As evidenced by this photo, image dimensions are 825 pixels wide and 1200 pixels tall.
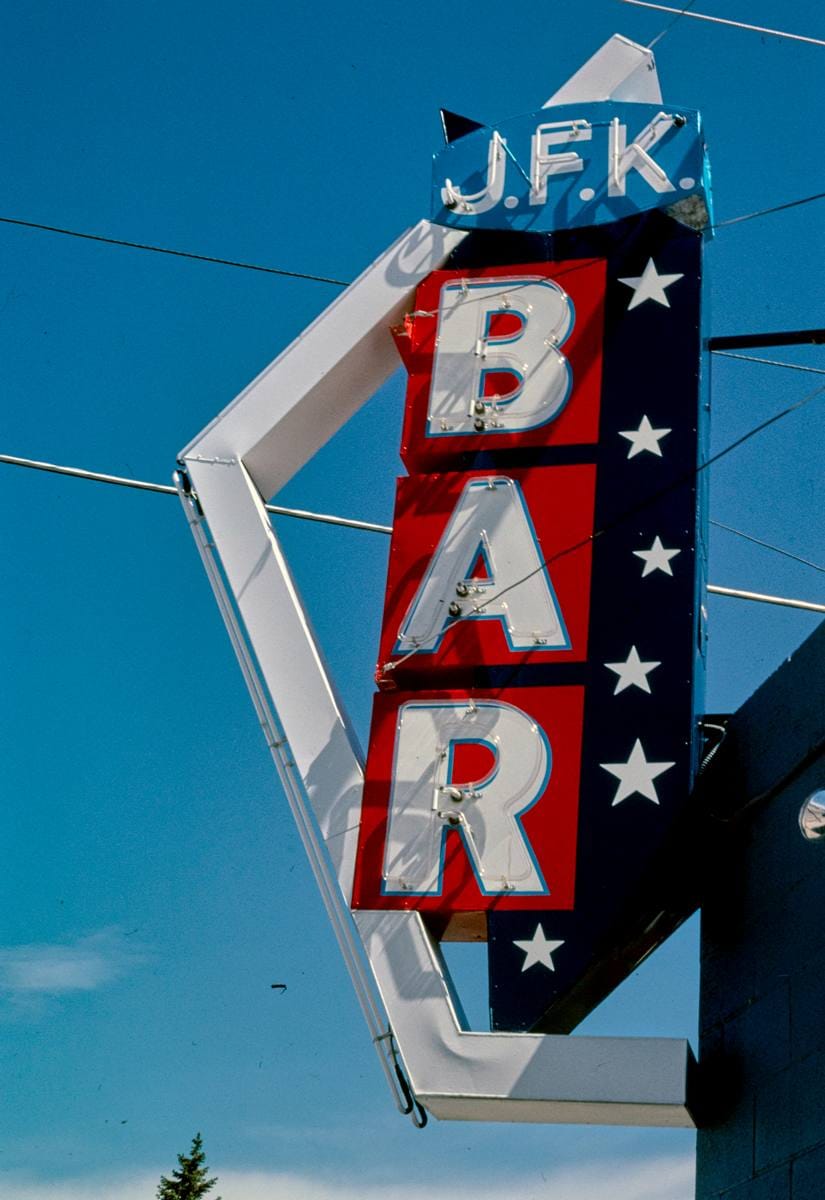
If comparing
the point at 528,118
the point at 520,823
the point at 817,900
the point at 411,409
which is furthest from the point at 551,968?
the point at 528,118

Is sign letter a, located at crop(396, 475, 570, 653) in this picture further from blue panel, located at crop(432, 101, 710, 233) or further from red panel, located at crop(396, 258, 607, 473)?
blue panel, located at crop(432, 101, 710, 233)

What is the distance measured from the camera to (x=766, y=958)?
632 centimetres

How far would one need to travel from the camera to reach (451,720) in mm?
7523

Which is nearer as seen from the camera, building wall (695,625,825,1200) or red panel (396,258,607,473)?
building wall (695,625,825,1200)

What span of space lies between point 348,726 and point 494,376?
2081 mm

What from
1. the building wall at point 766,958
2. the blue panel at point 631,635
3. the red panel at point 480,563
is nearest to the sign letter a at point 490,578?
the red panel at point 480,563

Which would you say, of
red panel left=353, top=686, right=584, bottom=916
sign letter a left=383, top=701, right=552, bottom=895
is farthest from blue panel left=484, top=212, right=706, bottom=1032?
sign letter a left=383, top=701, right=552, bottom=895

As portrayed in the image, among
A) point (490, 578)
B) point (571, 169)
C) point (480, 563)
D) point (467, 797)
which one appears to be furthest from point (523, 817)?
point (571, 169)

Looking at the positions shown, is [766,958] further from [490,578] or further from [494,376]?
[494,376]

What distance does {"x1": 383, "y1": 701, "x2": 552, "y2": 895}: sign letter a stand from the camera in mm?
7086

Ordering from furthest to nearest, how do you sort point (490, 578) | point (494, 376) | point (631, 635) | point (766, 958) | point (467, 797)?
point (494, 376) → point (490, 578) → point (631, 635) → point (467, 797) → point (766, 958)

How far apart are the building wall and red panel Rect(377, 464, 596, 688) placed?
41.5 inches

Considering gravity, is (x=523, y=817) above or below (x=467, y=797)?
below

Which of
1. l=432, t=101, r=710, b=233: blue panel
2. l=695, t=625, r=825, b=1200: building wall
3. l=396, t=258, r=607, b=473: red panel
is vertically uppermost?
l=432, t=101, r=710, b=233: blue panel
